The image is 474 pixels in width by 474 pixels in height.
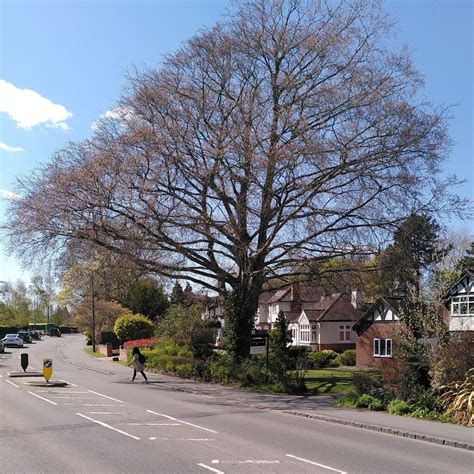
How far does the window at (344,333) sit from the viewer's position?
55062 mm

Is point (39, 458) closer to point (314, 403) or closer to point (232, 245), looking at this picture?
point (314, 403)

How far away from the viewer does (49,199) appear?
24.3 metres

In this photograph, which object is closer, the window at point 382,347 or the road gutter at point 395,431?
the road gutter at point 395,431

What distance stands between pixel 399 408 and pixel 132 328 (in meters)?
37.3

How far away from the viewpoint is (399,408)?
16.8 m

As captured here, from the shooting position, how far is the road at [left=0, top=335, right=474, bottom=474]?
9633 millimetres

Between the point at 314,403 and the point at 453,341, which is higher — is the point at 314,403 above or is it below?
below

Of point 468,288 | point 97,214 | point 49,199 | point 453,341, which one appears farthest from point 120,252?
point 468,288

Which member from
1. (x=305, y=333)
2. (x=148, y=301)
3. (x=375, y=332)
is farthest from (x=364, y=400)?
(x=148, y=301)

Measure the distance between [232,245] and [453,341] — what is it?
11.5m

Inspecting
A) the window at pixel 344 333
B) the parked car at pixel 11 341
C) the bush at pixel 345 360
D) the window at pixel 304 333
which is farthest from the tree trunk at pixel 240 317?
the parked car at pixel 11 341

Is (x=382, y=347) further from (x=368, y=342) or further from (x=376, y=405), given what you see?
(x=376, y=405)

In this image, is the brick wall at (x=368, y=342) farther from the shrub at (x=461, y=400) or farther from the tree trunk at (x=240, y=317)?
the shrub at (x=461, y=400)

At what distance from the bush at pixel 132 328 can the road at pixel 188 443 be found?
31.8m
